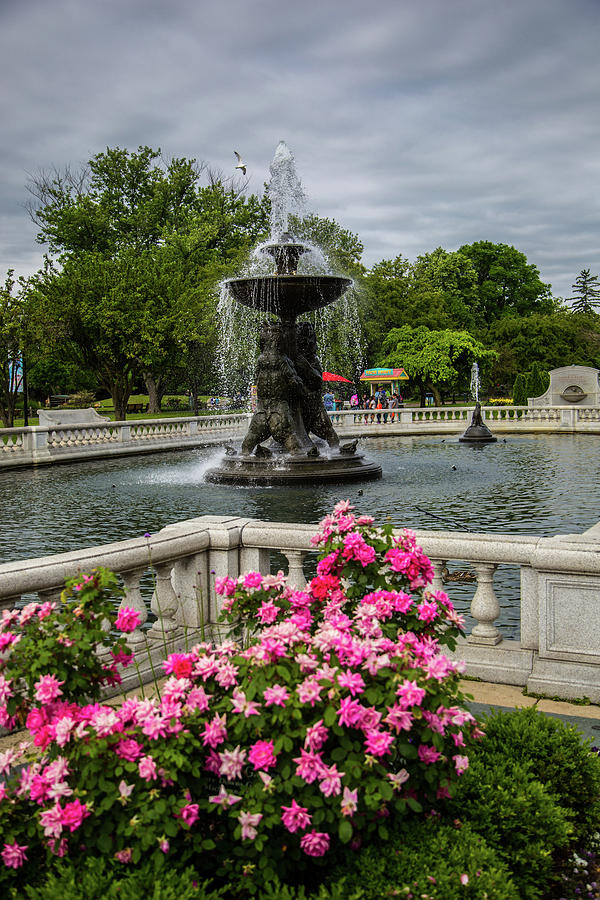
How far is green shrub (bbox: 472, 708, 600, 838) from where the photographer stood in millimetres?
3727

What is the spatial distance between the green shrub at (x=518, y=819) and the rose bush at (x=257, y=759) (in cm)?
29

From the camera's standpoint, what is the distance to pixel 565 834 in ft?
11.1

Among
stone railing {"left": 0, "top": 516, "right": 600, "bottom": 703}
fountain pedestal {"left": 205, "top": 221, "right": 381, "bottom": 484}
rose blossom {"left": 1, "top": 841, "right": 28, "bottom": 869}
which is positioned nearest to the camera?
rose blossom {"left": 1, "top": 841, "right": 28, "bottom": 869}

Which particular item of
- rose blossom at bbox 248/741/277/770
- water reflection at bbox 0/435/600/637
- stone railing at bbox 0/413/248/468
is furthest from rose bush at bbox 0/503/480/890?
stone railing at bbox 0/413/248/468

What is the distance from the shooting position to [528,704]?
5.21 metres

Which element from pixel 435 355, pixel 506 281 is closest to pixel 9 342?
pixel 435 355

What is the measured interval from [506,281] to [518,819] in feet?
301

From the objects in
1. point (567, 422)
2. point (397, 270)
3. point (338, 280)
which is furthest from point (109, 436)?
point (397, 270)

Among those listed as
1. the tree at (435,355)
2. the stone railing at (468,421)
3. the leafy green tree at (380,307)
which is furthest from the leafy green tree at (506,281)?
the stone railing at (468,421)

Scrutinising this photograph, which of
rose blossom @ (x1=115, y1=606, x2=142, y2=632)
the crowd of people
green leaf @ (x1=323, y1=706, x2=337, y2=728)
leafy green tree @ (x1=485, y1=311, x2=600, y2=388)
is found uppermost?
leafy green tree @ (x1=485, y1=311, x2=600, y2=388)

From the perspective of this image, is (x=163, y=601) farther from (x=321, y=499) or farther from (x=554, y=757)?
(x=321, y=499)

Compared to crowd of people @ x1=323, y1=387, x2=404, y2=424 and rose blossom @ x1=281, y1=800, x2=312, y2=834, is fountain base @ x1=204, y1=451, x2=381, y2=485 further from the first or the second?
rose blossom @ x1=281, y1=800, x2=312, y2=834

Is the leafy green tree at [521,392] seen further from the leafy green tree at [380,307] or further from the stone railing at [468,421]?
the leafy green tree at [380,307]

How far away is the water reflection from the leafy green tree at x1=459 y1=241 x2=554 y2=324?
67112 millimetres
